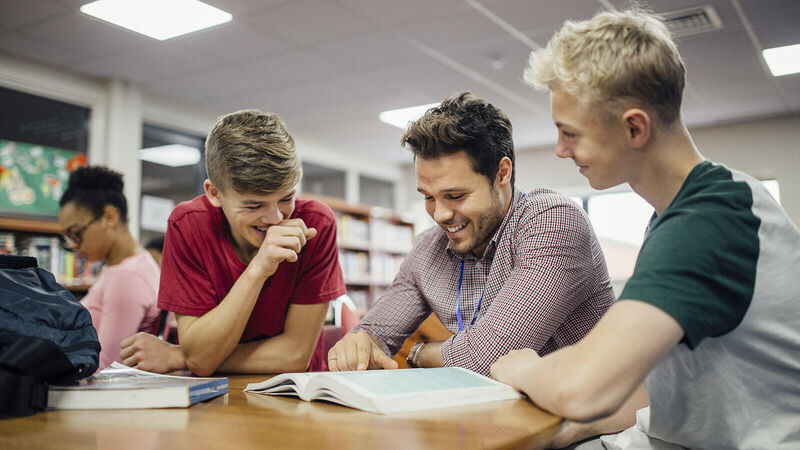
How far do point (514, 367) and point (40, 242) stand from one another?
446cm

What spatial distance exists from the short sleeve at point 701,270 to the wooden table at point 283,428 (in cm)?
21

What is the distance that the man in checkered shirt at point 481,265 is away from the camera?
1.30m

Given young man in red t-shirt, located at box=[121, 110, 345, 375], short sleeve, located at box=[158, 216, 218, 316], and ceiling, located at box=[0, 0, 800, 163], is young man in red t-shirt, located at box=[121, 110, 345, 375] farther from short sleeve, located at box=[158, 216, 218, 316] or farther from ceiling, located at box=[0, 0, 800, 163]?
ceiling, located at box=[0, 0, 800, 163]

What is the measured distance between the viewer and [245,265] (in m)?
1.66

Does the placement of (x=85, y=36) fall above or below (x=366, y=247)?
above

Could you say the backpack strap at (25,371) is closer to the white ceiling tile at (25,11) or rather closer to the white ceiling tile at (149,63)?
the white ceiling tile at (25,11)

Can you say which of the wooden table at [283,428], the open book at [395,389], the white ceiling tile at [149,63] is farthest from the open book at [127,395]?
the white ceiling tile at [149,63]

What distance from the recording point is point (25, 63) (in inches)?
185

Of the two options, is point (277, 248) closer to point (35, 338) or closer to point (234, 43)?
point (35, 338)

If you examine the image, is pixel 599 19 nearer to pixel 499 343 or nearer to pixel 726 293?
pixel 726 293

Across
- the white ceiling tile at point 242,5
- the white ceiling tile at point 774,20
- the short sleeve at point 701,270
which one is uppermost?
the white ceiling tile at point 774,20

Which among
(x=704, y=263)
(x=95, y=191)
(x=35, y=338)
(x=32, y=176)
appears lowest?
(x=35, y=338)

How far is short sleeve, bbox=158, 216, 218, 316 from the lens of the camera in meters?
1.58

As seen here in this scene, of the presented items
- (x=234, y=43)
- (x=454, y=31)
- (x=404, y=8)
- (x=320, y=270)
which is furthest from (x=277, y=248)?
(x=234, y=43)
